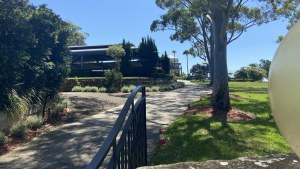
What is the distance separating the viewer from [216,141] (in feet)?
24.2

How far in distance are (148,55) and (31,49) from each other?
85.5 feet

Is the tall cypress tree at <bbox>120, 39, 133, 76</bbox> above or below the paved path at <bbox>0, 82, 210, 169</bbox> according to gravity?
above

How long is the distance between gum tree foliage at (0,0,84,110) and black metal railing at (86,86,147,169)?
6061mm

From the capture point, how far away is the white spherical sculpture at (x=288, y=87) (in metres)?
1.17

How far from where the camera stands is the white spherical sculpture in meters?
1.17

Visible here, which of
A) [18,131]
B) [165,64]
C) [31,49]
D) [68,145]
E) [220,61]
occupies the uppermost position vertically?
[165,64]

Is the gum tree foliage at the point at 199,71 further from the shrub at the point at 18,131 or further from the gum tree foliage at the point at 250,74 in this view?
the shrub at the point at 18,131

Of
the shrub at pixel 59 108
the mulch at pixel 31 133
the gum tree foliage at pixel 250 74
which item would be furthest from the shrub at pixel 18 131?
the gum tree foliage at pixel 250 74

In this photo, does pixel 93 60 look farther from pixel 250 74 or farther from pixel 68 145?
pixel 68 145

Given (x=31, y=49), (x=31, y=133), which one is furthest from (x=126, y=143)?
(x=31, y=49)

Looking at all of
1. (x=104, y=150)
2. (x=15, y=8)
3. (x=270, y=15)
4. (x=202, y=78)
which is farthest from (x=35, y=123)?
(x=202, y=78)

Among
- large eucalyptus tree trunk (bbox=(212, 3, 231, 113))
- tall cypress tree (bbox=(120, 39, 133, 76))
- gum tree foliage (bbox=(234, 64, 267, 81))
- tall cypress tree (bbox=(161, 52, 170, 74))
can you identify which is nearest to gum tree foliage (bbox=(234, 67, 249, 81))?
gum tree foliage (bbox=(234, 64, 267, 81))

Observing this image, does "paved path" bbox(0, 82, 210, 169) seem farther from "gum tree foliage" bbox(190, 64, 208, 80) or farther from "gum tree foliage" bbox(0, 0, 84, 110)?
"gum tree foliage" bbox(190, 64, 208, 80)

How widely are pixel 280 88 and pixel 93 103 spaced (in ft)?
47.7
